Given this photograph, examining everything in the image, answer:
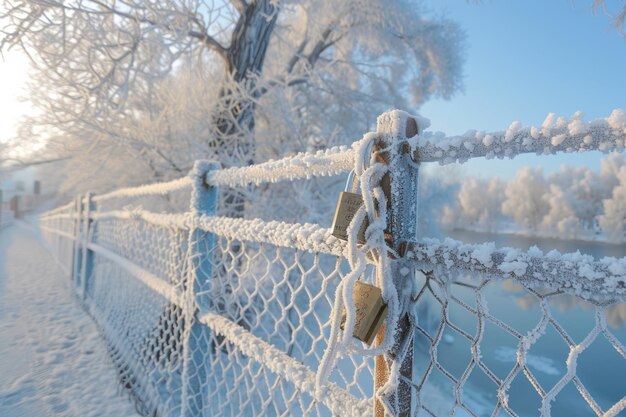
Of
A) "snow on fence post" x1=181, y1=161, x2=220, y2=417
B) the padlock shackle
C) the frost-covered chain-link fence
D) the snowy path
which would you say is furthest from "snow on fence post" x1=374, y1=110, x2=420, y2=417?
the snowy path

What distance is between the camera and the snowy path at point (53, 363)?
7.84 ft

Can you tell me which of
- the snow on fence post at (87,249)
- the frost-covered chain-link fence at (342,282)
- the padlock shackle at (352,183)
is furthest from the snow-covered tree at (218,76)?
the padlock shackle at (352,183)

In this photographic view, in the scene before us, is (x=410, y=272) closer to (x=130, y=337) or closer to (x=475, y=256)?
(x=475, y=256)

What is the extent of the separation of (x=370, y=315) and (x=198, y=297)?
1283mm

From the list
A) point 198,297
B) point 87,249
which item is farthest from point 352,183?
point 87,249

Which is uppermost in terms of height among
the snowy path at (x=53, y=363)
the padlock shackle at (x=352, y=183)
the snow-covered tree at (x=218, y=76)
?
the snow-covered tree at (x=218, y=76)

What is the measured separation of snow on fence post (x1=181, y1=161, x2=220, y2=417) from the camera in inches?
72.6

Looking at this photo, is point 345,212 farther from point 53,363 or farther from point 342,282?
point 53,363

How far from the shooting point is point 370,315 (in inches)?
30.9

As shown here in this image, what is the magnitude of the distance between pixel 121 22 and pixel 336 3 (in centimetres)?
432

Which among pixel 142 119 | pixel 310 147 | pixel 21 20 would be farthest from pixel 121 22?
pixel 310 147

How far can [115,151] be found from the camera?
6516 mm

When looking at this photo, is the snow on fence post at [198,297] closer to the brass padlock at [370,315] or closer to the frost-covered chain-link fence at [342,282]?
the frost-covered chain-link fence at [342,282]

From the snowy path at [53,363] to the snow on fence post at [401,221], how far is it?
2.18 m
